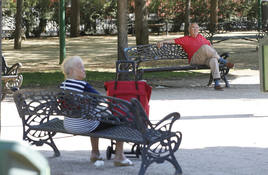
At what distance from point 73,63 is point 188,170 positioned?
4.50 ft

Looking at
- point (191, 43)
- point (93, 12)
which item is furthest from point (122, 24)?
point (93, 12)

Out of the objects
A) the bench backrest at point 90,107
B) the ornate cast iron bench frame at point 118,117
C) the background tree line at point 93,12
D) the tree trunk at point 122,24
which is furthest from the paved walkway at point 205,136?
the background tree line at point 93,12

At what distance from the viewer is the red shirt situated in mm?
11875

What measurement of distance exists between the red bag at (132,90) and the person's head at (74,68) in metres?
0.36

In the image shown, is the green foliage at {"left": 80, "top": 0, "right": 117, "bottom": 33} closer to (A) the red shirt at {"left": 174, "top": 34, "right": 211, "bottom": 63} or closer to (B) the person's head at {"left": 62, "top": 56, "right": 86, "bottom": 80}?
(A) the red shirt at {"left": 174, "top": 34, "right": 211, "bottom": 63}

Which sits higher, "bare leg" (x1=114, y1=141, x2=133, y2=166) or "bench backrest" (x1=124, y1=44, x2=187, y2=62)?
"bench backrest" (x1=124, y1=44, x2=187, y2=62)

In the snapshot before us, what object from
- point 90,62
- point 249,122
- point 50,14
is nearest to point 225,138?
point 249,122

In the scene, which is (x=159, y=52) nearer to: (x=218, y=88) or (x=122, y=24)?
(x=122, y=24)

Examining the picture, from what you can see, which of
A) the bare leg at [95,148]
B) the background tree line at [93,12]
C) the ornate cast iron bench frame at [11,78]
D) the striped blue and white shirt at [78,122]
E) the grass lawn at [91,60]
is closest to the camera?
the striped blue and white shirt at [78,122]

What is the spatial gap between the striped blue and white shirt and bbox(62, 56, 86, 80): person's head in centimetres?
5

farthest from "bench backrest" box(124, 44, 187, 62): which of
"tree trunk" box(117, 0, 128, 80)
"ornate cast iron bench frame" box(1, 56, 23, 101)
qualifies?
"ornate cast iron bench frame" box(1, 56, 23, 101)

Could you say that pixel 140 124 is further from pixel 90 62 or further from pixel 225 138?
pixel 90 62

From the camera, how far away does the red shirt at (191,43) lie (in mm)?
11875

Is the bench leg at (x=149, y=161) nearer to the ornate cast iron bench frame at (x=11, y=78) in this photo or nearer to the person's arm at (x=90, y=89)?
the person's arm at (x=90, y=89)
